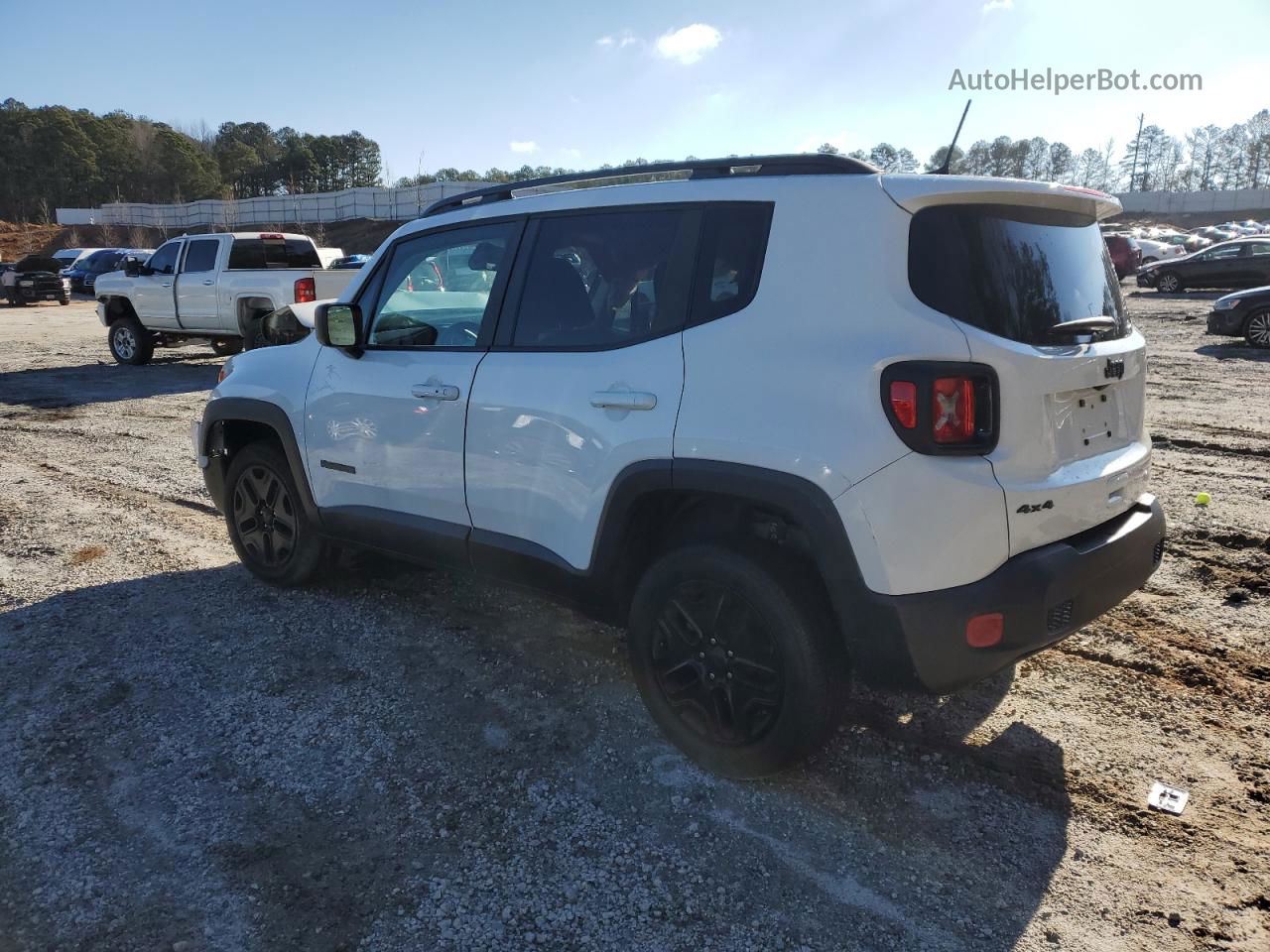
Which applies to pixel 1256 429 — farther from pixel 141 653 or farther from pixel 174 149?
pixel 174 149

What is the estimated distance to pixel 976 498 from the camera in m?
2.44

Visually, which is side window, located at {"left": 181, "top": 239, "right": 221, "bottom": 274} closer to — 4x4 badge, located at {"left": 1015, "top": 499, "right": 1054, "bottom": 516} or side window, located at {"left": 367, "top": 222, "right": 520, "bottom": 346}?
side window, located at {"left": 367, "top": 222, "right": 520, "bottom": 346}

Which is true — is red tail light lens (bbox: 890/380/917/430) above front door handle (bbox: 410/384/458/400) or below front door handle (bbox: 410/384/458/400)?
above

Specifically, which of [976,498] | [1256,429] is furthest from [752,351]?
[1256,429]

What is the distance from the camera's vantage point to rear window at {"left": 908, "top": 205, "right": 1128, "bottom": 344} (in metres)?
2.54

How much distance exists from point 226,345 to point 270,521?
491 inches

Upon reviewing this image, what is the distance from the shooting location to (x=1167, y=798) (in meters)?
2.90

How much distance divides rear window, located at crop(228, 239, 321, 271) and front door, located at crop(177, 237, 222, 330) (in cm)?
41

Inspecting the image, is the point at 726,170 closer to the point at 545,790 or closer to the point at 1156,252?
the point at 545,790

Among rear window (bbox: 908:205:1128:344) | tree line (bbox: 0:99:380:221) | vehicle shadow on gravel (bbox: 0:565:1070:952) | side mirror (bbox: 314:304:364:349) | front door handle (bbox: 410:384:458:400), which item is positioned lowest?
vehicle shadow on gravel (bbox: 0:565:1070:952)

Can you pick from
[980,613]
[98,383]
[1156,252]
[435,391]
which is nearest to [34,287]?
[98,383]

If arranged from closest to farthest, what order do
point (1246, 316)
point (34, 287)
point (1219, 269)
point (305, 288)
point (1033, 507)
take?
point (1033, 507) → point (305, 288) → point (1246, 316) → point (1219, 269) → point (34, 287)

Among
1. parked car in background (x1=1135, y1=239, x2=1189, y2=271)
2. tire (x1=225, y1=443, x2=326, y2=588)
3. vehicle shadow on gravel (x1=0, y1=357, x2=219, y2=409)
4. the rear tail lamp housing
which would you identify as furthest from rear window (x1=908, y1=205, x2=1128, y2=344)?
parked car in background (x1=1135, y1=239, x2=1189, y2=271)

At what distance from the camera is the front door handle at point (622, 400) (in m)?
2.97
